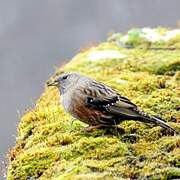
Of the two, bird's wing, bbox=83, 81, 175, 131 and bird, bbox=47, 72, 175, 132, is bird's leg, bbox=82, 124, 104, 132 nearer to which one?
bird, bbox=47, 72, 175, 132

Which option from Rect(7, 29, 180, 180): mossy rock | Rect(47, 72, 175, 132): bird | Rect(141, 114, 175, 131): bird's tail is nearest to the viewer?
Rect(7, 29, 180, 180): mossy rock

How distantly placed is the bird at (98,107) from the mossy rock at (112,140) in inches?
5.0

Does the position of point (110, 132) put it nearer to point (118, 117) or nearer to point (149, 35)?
point (118, 117)

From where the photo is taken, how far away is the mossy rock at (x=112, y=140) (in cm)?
527

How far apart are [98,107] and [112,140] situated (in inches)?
19.7

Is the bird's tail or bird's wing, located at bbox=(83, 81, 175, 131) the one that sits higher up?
bird's wing, located at bbox=(83, 81, 175, 131)

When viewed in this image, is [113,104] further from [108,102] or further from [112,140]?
[112,140]

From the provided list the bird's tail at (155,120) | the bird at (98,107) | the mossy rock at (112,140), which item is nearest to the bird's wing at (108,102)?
the bird at (98,107)

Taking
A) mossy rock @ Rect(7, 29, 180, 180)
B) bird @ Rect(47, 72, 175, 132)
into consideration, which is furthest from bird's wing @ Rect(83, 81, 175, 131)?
mossy rock @ Rect(7, 29, 180, 180)

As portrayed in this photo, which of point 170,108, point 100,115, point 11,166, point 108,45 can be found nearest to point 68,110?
point 100,115

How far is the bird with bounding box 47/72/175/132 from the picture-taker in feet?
20.7

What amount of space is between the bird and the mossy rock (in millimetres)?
128

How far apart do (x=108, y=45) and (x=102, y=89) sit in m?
4.53

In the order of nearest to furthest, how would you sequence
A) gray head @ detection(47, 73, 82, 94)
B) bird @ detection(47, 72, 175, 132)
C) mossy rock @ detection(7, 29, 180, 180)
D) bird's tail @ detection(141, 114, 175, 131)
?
mossy rock @ detection(7, 29, 180, 180) → bird's tail @ detection(141, 114, 175, 131) → bird @ detection(47, 72, 175, 132) → gray head @ detection(47, 73, 82, 94)
